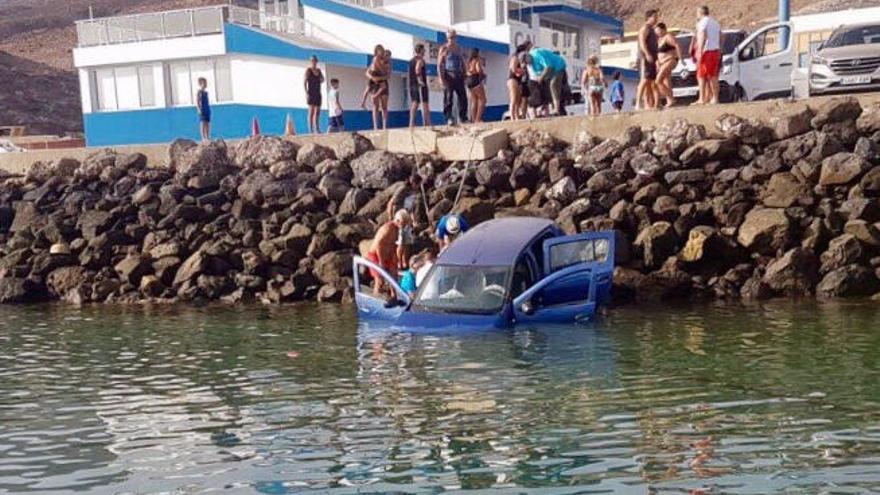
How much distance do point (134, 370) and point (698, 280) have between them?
1047 centimetres

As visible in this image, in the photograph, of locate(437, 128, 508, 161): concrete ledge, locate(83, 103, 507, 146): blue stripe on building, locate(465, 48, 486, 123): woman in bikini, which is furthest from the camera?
locate(83, 103, 507, 146): blue stripe on building

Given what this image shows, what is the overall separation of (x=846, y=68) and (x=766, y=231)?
5535 millimetres

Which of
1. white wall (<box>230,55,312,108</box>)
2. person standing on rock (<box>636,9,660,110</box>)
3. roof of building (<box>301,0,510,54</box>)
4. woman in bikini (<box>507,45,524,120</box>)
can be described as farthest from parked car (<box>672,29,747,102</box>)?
white wall (<box>230,55,312,108</box>)

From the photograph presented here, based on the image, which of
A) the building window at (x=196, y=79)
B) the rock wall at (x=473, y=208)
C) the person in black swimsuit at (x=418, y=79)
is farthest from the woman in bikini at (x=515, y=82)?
the building window at (x=196, y=79)

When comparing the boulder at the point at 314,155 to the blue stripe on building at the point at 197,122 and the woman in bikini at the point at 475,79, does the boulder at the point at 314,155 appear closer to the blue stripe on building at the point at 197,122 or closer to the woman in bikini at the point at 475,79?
the woman in bikini at the point at 475,79

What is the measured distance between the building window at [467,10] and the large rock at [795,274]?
2185 centimetres

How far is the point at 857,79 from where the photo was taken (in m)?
23.3

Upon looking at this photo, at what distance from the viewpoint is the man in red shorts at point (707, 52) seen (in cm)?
2231

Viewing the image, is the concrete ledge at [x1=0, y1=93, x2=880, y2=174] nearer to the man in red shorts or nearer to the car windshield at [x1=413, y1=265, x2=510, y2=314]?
the man in red shorts

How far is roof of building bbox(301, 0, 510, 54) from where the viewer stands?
37.1m

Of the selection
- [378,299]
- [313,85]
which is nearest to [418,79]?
[313,85]

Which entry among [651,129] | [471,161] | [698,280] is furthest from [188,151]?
[698,280]

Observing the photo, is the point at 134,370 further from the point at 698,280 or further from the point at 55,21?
the point at 55,21

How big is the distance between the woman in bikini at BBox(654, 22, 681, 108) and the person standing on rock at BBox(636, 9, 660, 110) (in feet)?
0.43
